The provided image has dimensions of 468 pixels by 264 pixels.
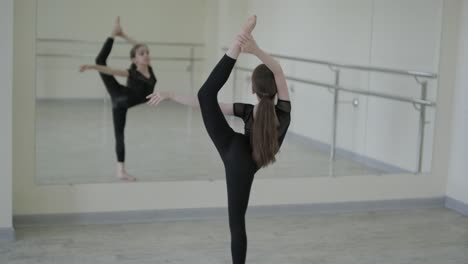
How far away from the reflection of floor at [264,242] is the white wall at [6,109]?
0.84 ft

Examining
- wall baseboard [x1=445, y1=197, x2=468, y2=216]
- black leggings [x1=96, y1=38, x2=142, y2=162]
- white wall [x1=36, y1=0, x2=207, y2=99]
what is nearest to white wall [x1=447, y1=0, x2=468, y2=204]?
wall baseboard [x1=445, y1=197, x2=468, y2=216]

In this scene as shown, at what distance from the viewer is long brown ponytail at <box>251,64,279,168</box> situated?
3.60 metres

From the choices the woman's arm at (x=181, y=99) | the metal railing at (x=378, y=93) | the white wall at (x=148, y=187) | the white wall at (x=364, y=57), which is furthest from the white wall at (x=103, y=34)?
the woman's arm at (x=181, y=99)

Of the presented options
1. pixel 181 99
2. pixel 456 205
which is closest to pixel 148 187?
pixel 181 99

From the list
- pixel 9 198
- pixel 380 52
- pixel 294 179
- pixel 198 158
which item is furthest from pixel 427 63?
pixel 9 198

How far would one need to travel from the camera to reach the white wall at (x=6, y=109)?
Result: 4.53 meters

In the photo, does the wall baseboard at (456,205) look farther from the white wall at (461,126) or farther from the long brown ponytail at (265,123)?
the long brown ponytail at (265,123)

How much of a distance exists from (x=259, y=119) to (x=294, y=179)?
6.95 ft

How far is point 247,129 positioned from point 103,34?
5.41 ft

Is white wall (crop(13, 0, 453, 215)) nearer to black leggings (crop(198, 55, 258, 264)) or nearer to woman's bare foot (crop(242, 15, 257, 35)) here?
black leggings (crop(198, 55, 258, 264))

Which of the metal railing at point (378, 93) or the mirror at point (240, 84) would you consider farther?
the metal railing at point (378, 93)

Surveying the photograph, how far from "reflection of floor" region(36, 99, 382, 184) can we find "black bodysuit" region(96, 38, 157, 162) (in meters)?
0.04

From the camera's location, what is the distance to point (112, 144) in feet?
16.9

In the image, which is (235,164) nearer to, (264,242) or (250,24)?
(250,24)
